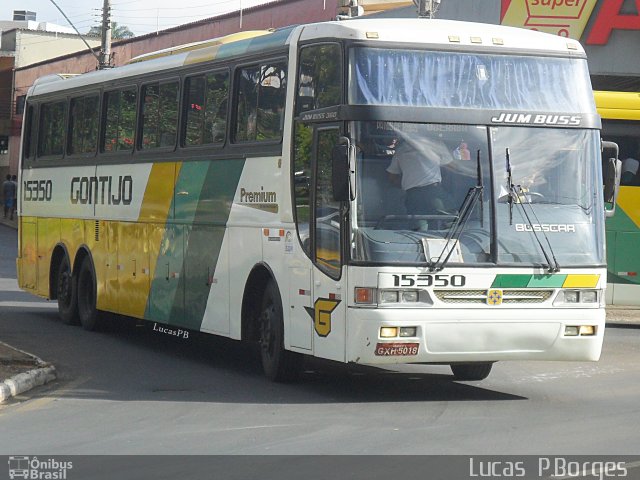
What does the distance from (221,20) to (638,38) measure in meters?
16.4

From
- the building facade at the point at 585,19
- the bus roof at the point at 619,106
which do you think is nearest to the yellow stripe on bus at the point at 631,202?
the bus roof at the point at 619,106

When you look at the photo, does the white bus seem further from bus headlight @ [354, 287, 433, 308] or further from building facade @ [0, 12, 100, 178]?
building facade @ [0, 12, 100, 178]

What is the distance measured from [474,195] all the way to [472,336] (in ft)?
4.11

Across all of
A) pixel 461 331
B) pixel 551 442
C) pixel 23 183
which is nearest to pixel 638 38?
pixel 23 183

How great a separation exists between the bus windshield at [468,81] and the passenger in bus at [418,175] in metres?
0.42

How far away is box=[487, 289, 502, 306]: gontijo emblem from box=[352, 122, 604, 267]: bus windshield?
263 mm

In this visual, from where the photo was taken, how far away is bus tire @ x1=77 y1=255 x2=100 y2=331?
61.0 feet

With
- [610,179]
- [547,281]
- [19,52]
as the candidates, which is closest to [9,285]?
[610,179]

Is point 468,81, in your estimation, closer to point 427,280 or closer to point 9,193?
point 427,280

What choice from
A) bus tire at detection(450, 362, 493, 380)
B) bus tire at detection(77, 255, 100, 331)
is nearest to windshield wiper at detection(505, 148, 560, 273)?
bus tire at detection(450, 362, 493, 380)

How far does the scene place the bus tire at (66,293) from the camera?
19.2 m

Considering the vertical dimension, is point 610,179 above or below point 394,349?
above

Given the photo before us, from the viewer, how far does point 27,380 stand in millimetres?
12906
